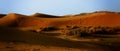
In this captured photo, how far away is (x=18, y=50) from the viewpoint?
1399 centimetres

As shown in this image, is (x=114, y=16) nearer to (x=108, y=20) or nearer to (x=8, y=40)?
(x=108, y=20)

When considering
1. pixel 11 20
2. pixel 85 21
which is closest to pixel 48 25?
pixel 85 21

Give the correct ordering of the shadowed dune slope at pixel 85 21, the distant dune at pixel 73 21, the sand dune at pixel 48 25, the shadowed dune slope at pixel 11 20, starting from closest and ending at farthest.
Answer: the sand dune at pixel 48 25 → the shadowed dune slope at pixel 85 21 → the distant dune at pixel 73 21 → the shadowed dune slope at pixel 11 20

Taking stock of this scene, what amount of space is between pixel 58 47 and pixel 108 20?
86.9 feet

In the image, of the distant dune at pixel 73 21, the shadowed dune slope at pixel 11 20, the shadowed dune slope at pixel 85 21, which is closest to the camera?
the shadowed dune slope at pixel 85 21

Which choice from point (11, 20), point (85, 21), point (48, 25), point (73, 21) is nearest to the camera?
point (85, 21)

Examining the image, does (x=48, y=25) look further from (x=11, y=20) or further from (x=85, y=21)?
(x=11, y=20)

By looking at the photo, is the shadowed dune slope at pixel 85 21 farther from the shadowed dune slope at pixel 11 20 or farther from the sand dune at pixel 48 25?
the shadowed dune slope at pixel 11 20

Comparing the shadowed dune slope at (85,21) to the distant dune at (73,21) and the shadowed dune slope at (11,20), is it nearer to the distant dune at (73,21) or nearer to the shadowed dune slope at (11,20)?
the distant dune at (73,21)

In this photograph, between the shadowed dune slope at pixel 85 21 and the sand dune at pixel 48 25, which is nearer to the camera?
the sand dune at pixel 48 25

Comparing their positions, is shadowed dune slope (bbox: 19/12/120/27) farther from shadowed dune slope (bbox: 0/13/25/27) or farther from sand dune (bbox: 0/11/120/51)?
shadowed dune slope (bbox: 0/13/25/27)

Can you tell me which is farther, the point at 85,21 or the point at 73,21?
the point at 73,21

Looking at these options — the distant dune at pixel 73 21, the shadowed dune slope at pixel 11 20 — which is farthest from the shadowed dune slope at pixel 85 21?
the shadowed dune slope at pixel 11 20

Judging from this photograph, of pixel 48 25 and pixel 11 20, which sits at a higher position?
pixel 11 20
